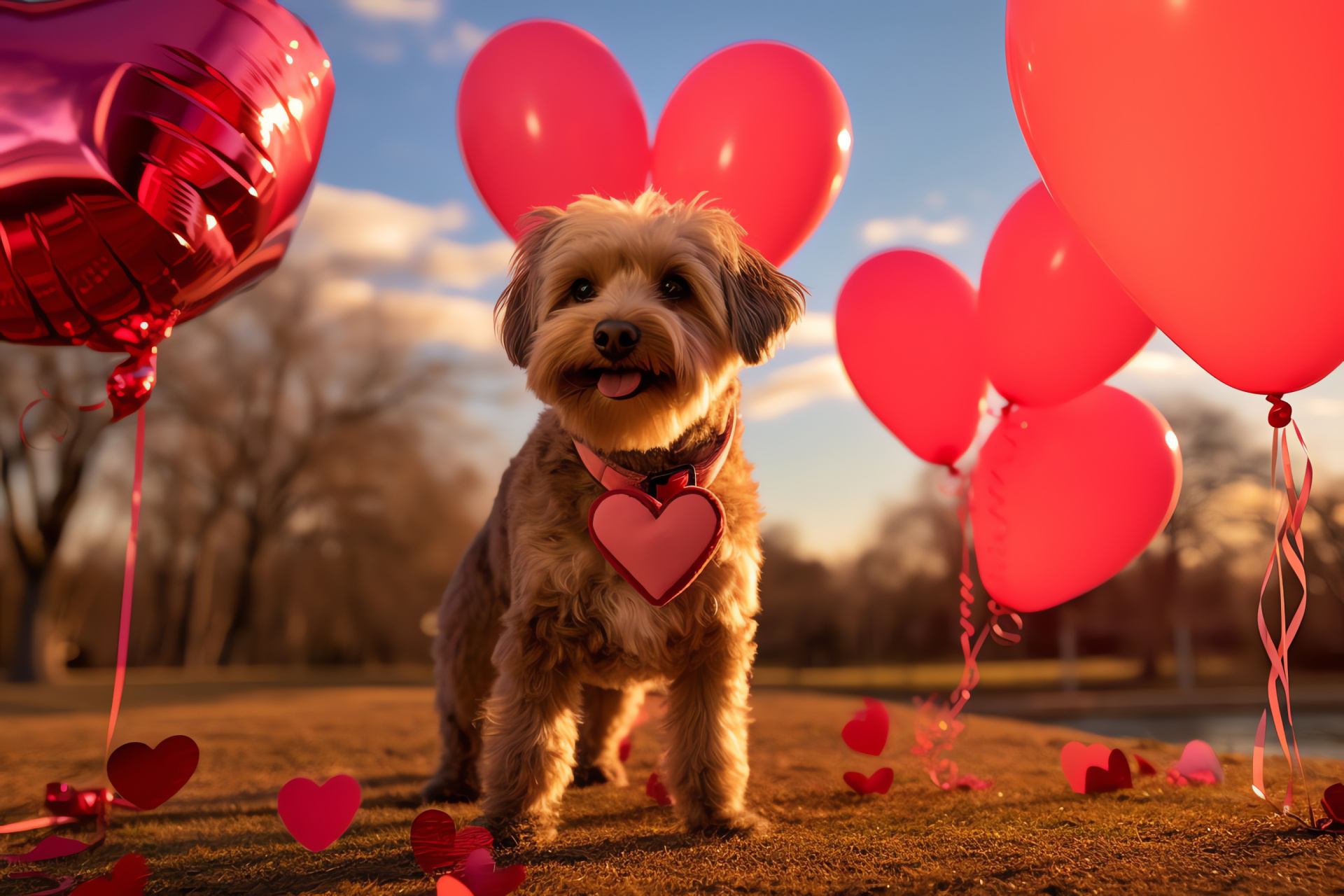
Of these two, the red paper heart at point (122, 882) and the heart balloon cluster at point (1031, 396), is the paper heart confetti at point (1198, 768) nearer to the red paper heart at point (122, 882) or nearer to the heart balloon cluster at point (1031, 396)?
the heart balloon cluster at point (1031, 396)

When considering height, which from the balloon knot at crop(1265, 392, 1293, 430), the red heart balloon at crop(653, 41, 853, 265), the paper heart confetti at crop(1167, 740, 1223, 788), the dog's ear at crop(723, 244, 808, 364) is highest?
the red heart balloon at crop(653, 41, 853, 265)

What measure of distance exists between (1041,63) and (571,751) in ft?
9.58

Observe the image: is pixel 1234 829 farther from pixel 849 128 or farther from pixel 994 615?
pixel 849 128

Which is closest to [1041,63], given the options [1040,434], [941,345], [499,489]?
[941,345]

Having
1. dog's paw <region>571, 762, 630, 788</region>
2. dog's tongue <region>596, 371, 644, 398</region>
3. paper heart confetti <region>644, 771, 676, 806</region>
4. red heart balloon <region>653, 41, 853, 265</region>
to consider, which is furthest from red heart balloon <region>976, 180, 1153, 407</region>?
dog's paw <region>571, 762, 630, 788</region>

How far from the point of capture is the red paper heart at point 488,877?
2.10 m

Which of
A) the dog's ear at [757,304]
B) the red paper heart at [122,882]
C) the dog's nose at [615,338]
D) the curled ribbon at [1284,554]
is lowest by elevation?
the red paper heart at [122,882]

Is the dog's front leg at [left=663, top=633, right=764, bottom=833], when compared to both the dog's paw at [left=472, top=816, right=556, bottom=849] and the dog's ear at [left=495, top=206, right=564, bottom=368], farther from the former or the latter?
the dog's ear at [left=495, top=206, right=564, bottom=368]

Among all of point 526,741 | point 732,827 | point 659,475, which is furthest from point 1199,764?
point 526,741

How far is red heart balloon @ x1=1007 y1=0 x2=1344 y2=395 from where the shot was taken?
243cm

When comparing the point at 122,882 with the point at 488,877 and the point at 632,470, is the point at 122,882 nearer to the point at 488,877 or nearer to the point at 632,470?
the point at 488,877

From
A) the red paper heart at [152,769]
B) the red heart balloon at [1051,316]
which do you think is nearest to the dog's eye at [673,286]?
the red heart balloon at [1051,316]

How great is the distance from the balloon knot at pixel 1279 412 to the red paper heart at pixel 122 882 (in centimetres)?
379

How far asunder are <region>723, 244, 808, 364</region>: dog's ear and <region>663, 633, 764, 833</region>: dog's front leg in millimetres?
1028
